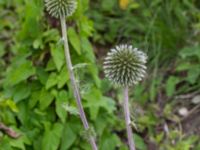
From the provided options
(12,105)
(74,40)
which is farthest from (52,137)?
(74,40)

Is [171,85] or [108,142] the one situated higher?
[171,85]

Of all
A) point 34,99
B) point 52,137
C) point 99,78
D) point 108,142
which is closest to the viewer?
point 52,137

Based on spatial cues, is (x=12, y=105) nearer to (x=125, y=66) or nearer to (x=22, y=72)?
(x=22, y=72)

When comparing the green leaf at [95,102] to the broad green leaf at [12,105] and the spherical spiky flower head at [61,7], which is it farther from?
the spherical spiky flower head at [61,7]

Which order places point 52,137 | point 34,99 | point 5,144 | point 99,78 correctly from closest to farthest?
1. point 5,144
2. point 52,137
3. point 34,99
4. point 99,78

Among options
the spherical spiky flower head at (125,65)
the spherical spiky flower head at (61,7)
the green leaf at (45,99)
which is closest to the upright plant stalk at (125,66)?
the spherical spiky flower head at (125,65)

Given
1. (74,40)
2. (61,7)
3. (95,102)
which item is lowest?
(95,102)

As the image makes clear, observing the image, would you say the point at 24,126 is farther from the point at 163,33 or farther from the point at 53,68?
the point at 163,33
